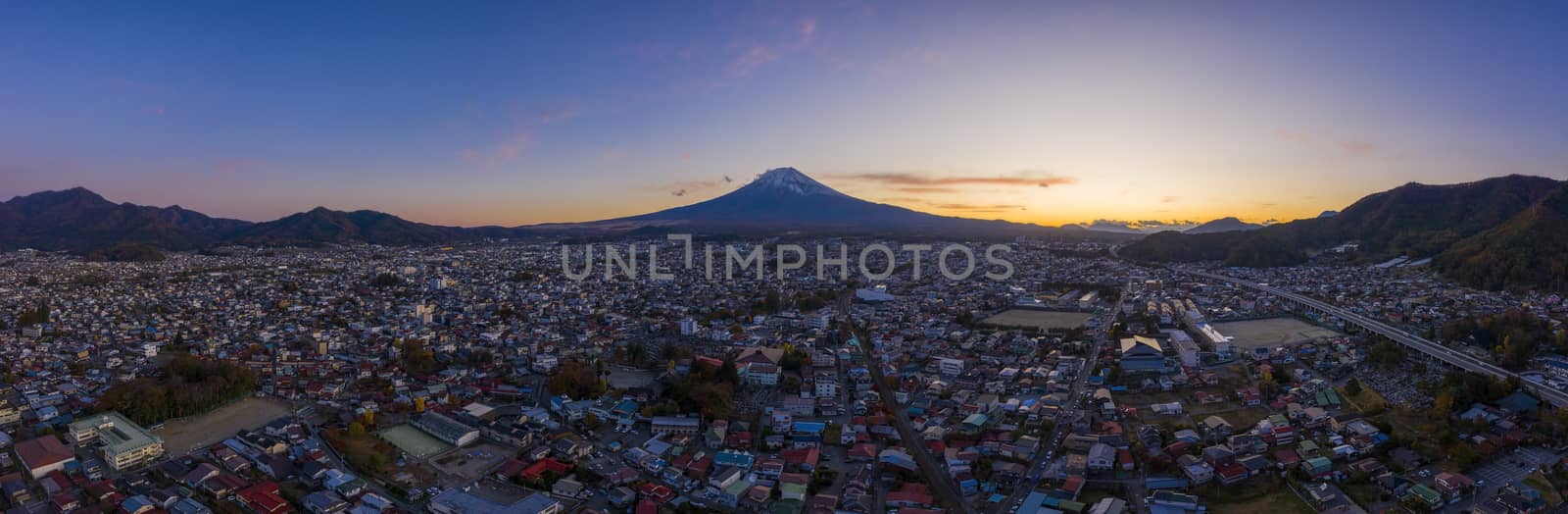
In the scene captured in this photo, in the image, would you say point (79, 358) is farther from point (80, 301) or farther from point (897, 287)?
point (897, 287)

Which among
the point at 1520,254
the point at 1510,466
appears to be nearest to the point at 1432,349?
the point at 1510,466

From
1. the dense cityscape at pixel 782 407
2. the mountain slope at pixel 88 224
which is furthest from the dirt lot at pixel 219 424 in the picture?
the mountain slope at pixel 88 224

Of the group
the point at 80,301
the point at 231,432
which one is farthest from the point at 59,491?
the point at 80,301

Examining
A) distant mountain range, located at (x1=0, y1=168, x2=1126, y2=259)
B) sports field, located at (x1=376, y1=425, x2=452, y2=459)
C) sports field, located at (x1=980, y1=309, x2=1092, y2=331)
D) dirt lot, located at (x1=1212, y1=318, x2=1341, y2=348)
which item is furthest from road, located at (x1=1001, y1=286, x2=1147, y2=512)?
distant mountain range, located at (x1=0, y1=168, x2=1126, y2=259)

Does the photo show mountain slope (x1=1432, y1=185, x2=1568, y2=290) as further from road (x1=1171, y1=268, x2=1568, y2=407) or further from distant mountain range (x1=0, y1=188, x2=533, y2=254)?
distant mountain range (x1=0, y1=188, x2=533, y2=254)

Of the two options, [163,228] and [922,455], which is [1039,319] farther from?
[163,228]

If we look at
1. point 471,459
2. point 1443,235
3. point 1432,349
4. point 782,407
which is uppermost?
point 1443,235
